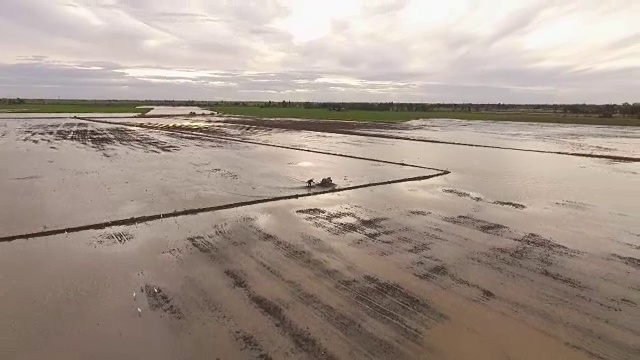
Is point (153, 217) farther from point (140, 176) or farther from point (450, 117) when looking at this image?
point (450, 117)

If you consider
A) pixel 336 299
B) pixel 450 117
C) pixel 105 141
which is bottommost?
pixel 105 141

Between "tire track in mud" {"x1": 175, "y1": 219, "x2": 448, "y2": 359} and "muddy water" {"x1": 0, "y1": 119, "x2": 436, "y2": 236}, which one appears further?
"muddy water" {"x1": 0, "y1": 119, "x2": 436, "y2": 236}

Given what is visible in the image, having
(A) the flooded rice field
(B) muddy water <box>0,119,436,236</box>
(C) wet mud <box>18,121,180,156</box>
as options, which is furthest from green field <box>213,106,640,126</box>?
(A) the flooded rice field

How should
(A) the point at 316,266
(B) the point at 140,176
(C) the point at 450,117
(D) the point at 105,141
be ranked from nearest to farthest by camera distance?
1. (A) the point at 316,266
2. (B) the point at 140,176
3. (D) the point at 105,141
4. (C) the point at 450,117

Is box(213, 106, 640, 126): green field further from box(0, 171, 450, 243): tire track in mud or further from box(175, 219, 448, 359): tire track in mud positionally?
box(175, 219, 448, 359): tire track in mud

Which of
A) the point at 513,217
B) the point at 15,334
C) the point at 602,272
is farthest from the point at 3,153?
the point at 602,272

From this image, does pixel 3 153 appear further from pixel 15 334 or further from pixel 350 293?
pixel 350 293

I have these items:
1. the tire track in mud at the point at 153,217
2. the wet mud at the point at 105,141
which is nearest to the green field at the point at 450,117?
the wet mud at the point at 105,141

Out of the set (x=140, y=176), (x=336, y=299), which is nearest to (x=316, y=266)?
(x=336, y=299)

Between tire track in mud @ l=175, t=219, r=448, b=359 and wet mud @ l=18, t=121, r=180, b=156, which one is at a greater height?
tire track in mud @ l=175, t=219, r=448, b=359
